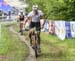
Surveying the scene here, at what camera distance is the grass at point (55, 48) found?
21.0ft

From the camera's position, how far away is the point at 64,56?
642 cm

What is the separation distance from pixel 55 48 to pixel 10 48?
121 cm

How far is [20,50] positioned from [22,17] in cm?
89

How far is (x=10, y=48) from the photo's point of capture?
21.0 feet

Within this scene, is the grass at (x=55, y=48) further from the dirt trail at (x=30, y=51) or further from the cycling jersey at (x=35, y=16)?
the cycling jersey at (x=35, y=16)

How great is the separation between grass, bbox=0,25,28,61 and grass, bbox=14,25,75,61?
0.29 metres

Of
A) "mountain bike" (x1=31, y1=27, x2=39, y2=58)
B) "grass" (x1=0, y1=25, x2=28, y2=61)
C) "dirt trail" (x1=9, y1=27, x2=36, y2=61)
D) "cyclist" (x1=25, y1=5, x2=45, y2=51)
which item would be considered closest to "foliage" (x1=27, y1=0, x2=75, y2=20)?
"cyclist" (x1=25, y1=5, x2=45, y2=51)

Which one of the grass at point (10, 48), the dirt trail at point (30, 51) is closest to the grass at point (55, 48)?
the dirt trail at point (30, 51)

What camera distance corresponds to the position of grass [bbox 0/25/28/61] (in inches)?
249

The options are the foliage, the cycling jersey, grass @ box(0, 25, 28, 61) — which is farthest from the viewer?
the foliage

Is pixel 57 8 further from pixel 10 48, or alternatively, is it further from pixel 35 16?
pixel 10 48

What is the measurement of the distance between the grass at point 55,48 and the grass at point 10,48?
292 mm

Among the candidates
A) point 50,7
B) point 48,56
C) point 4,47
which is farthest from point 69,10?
point 4,47

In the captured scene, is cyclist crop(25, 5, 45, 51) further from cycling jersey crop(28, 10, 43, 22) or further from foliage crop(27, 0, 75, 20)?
foliage crop(27, 0, 75, 20)
